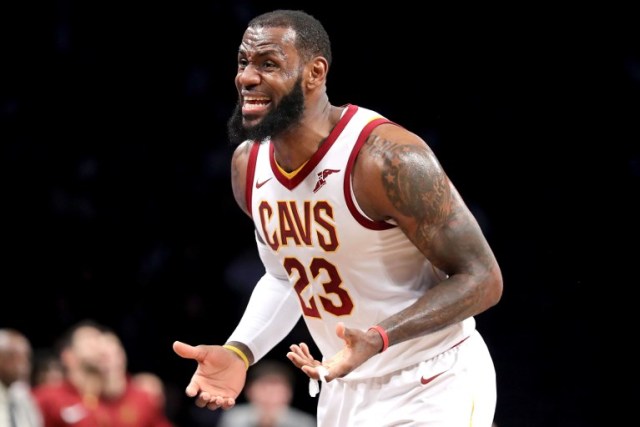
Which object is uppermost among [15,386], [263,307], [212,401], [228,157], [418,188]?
[418,188]

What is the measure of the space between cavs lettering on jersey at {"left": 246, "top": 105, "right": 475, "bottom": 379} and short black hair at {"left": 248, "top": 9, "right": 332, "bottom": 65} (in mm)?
202

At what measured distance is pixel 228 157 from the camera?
735cm

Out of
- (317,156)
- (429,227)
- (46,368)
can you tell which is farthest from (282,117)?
(46,368)

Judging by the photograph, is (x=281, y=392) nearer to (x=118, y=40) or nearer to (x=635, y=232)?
(x=635, y=232)

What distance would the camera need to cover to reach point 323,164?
3.16 m

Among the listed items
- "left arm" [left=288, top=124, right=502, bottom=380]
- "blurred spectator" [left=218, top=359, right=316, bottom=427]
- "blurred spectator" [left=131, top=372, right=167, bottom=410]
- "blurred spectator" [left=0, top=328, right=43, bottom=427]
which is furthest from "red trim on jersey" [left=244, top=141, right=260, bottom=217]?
"blurred spectator" [left=131, top=372, right=167, bottom=410]

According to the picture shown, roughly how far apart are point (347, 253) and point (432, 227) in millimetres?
293

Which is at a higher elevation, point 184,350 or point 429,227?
point 429,227

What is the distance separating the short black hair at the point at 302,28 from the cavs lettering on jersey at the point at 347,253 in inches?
7.9

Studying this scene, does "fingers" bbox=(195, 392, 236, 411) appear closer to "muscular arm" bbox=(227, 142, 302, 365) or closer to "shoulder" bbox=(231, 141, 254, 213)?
"muscular arm" bbox=(227, 142, 302, 365)

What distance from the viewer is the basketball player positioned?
2959 millimetres

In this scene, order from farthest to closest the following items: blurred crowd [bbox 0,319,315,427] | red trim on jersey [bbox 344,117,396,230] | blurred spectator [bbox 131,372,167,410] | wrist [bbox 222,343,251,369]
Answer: blurred spectator [bbox 131,372,167,410] → blurred crowd [bbox 0,319,315,427] → wrist [bbox 222,343,251,369] → red trim on jersey [bbox 344,117,396,230]

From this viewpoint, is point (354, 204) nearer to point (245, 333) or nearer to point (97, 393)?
point (245, 333)

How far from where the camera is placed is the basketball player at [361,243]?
9.71ft
